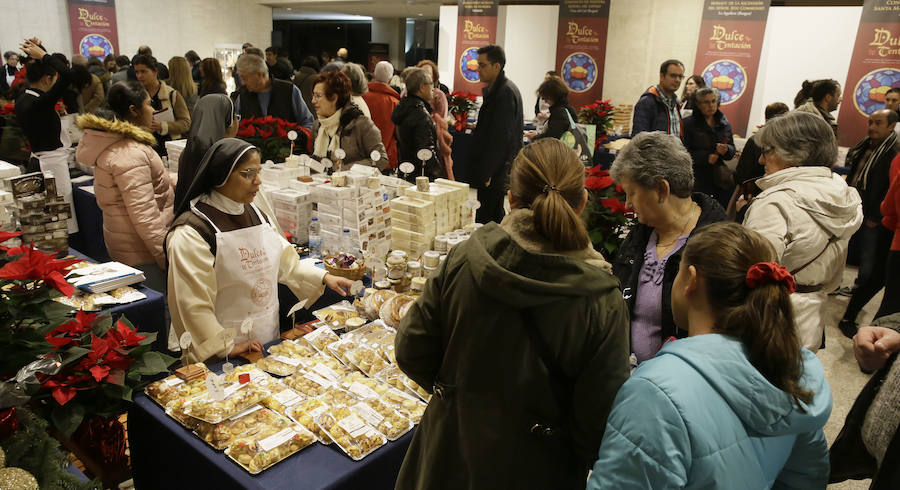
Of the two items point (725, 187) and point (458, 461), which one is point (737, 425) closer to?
point (458, 461)

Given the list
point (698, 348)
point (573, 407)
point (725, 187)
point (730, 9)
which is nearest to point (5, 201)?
point (573, 407)

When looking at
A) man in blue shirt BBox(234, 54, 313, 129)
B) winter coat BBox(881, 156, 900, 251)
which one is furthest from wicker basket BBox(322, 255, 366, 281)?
winter coat BBox(881, 156, 900, 251)

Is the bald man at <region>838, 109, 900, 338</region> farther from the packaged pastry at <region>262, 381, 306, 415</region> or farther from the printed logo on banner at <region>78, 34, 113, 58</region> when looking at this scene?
the printed logo on banner at <region>78, 34, 113, 58</region>

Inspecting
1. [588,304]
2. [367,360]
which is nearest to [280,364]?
[367,360]

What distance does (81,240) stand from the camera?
4.63m

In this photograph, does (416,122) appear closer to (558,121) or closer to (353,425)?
(558,121)

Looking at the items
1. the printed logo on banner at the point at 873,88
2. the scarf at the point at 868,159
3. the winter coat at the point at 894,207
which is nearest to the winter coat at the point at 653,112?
the scarf at the point at 868,159

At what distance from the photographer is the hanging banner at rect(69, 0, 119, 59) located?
11.8 m

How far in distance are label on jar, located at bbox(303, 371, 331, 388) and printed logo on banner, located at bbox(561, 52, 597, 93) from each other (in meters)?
8.08

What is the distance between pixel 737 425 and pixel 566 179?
25.4 inches

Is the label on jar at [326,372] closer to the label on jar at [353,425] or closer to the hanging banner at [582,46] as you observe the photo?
the label on jar at [353,425]

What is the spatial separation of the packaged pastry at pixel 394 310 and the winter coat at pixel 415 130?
2459mm

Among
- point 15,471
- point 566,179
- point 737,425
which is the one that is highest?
point 566,179

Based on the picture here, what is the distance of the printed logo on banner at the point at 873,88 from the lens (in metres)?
6.61
